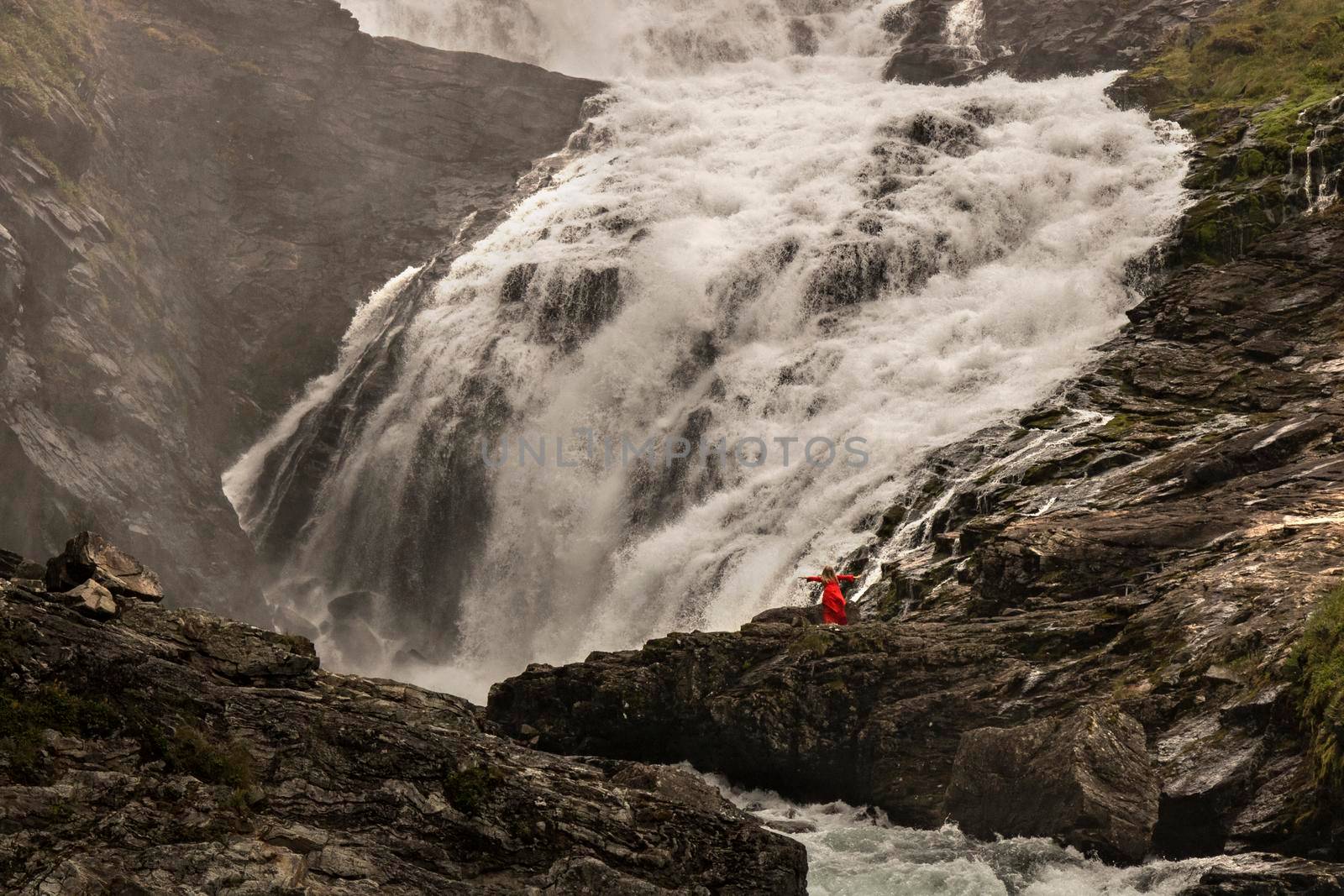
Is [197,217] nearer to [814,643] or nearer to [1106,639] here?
[814,643]

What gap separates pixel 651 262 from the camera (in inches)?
1422

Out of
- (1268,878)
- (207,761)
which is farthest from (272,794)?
(1268,878)

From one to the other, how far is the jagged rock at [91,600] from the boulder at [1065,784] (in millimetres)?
9621

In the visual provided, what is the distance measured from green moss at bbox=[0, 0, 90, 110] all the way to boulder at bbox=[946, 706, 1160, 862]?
34.1m

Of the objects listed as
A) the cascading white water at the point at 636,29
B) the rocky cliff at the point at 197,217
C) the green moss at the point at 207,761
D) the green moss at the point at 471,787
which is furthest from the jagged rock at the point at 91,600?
the cascading white water at the point at 636,29

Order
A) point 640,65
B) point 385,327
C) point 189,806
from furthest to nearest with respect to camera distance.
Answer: point 640,65 < point 385,327 < point 189,806

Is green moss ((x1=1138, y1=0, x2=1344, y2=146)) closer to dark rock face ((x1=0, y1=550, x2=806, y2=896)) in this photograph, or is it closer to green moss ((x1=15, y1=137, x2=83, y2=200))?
dark rock face ((x1=0, y1=550, x2=806, y2=896))

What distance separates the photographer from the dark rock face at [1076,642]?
44.1 ft

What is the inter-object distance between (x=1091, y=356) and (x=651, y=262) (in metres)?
14.1

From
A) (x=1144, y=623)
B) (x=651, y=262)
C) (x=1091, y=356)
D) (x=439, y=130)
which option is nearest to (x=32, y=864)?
(x=1144, y=623)

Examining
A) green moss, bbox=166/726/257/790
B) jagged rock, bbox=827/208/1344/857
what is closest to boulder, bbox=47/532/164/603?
green moss, bbox=166/726/257/790

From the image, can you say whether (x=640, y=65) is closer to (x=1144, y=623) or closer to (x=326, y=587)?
(x=326, y=587)

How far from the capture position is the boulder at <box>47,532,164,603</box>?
481 inches

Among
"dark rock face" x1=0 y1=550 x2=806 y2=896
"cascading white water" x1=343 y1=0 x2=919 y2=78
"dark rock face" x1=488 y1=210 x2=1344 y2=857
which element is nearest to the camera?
"dark rock face" x1=0 y1=550 x2=806 y2=896
